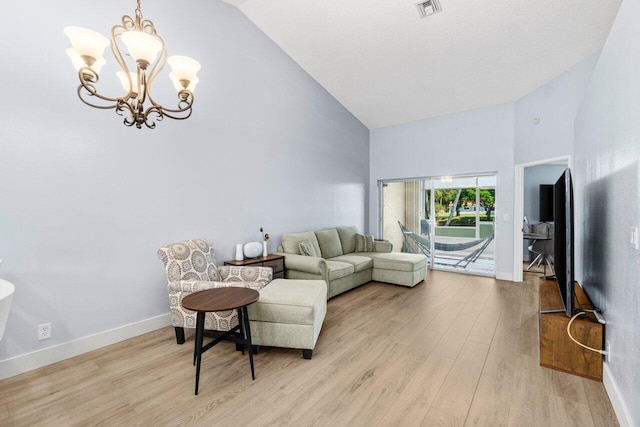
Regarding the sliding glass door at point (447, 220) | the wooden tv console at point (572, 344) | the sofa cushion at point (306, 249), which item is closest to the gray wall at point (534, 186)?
the sliding glass door at point (447, 220)

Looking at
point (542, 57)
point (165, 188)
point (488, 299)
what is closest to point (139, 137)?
point (165, 188)

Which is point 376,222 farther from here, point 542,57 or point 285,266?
point 542,57

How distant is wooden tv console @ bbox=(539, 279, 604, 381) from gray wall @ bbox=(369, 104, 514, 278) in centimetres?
308

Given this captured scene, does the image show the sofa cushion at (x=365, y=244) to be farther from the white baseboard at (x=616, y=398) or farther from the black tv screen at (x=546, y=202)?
the black tv screen at (x=546, y=202)

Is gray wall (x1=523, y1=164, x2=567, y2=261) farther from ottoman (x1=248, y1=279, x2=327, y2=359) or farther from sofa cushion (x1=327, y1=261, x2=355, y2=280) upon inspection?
ottoman (x1=248, y1=279, x2=327, y2=359)

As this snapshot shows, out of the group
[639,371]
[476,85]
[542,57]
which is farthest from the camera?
[476,85]

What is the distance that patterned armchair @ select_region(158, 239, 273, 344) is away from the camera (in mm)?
2664

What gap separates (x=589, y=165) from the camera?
281cm

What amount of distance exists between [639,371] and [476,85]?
440 cm

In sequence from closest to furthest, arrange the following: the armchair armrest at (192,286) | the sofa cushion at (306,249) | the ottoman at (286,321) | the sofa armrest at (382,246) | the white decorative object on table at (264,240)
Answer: the ottoman at (286,321)
the armchair armrest at (192,286)
the white decorative object on table at (264,240)
the sofa cushion at (306,249)
the sofa armrest at (382,246)

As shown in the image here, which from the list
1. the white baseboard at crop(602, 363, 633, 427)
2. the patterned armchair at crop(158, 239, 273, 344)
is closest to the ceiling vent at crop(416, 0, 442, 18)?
the patterned armchair at crop(158, 239, 273, 344)

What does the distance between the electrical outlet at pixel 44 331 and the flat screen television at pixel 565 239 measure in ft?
13.7

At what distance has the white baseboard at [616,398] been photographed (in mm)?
1643

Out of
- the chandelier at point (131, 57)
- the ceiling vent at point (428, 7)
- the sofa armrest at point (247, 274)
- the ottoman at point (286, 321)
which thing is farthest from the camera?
the ceiling vent at point (428, 7)
